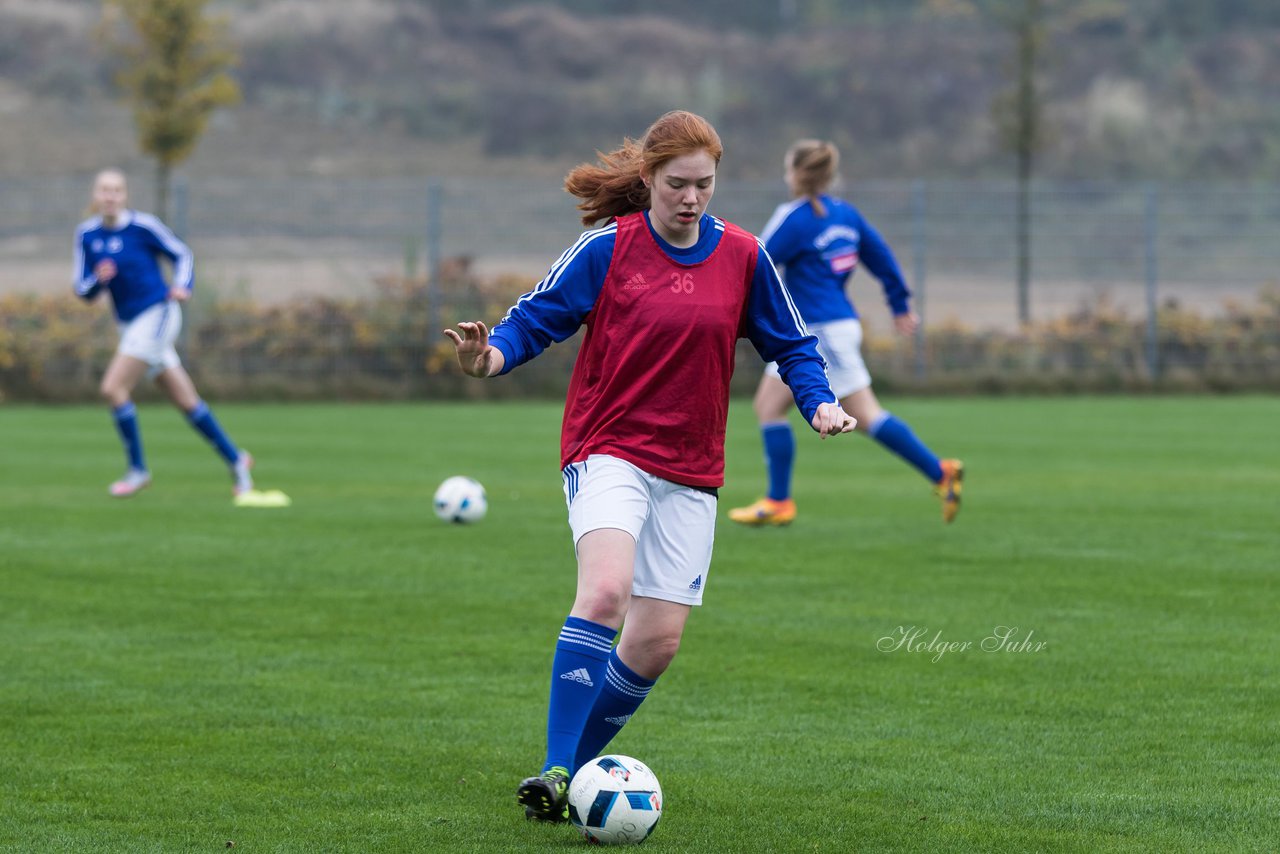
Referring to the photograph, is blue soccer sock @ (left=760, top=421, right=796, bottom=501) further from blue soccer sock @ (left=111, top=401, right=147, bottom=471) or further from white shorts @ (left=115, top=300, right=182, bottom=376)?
blue soccer sock @ (left=111, top=401, right=147, bottom=471)

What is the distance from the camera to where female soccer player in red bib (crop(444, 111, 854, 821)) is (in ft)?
16.6

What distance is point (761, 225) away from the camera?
27203 mm

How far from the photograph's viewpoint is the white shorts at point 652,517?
201 inches

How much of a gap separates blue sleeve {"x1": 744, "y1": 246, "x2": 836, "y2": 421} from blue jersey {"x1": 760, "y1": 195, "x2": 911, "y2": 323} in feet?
18.3

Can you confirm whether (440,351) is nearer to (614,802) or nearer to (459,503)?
(459,503)

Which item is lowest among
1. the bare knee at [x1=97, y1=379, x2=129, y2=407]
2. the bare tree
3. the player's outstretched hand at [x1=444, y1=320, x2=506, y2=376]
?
the bare knee at [x1=97, y1=379, x2=129, y2=407]

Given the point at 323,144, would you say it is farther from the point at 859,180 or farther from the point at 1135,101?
the point at 1135,101

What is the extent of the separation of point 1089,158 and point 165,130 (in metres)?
31.5

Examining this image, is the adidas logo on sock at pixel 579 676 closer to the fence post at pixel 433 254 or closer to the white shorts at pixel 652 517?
the white shorts at pixel 652 517

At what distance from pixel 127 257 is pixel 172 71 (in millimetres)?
14825

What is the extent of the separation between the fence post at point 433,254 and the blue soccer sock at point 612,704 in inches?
817

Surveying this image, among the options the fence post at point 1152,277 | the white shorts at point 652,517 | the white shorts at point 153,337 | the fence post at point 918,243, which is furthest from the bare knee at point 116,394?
the fence post at point 1152,277

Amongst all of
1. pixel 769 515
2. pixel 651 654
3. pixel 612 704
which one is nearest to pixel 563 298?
pixel 651 654

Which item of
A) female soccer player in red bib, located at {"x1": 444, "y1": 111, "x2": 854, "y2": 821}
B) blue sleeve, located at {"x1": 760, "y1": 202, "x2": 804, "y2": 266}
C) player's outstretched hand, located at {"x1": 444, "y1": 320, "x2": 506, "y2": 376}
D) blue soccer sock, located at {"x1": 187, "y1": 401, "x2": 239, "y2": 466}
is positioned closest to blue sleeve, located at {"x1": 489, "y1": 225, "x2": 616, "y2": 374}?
female soccer player in red bib, located at {"x1": 444, "y1": 111, "x2": 854, "y2": 821}
